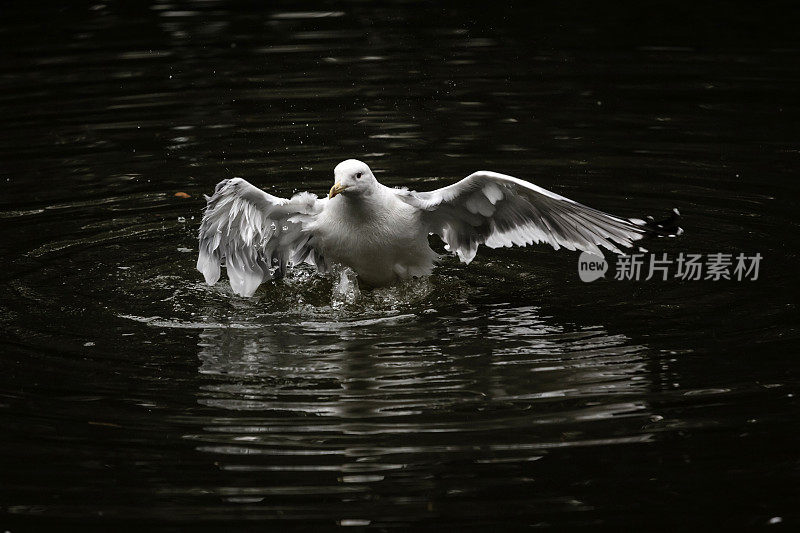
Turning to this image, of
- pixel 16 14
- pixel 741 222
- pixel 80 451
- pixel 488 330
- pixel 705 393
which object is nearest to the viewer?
pixel 80 451

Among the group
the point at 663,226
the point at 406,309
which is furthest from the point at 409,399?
the point at 663,226

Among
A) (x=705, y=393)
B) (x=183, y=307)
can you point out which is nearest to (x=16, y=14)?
(x=183, y=307)

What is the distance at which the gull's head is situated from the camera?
771cm

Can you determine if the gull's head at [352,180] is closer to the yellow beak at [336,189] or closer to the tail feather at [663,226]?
the yellow beak at [336,189]

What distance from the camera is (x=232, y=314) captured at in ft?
26.4

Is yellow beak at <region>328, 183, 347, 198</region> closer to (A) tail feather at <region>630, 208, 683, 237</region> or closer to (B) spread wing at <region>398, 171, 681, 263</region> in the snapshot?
(B) spread wing at <region>398, 171, 681, 263</region>

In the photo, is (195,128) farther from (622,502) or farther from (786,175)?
(622,502)

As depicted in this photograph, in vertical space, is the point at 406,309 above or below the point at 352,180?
below

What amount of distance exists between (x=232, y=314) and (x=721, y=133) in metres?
5.39

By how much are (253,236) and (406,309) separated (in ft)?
3.97

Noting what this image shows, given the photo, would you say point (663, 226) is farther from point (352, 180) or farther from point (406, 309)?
point (352, 180)

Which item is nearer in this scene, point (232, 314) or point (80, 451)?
point (80, 451)

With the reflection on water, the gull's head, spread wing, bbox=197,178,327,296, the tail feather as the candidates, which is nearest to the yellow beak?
the gull's head

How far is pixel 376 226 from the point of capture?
812 cm
